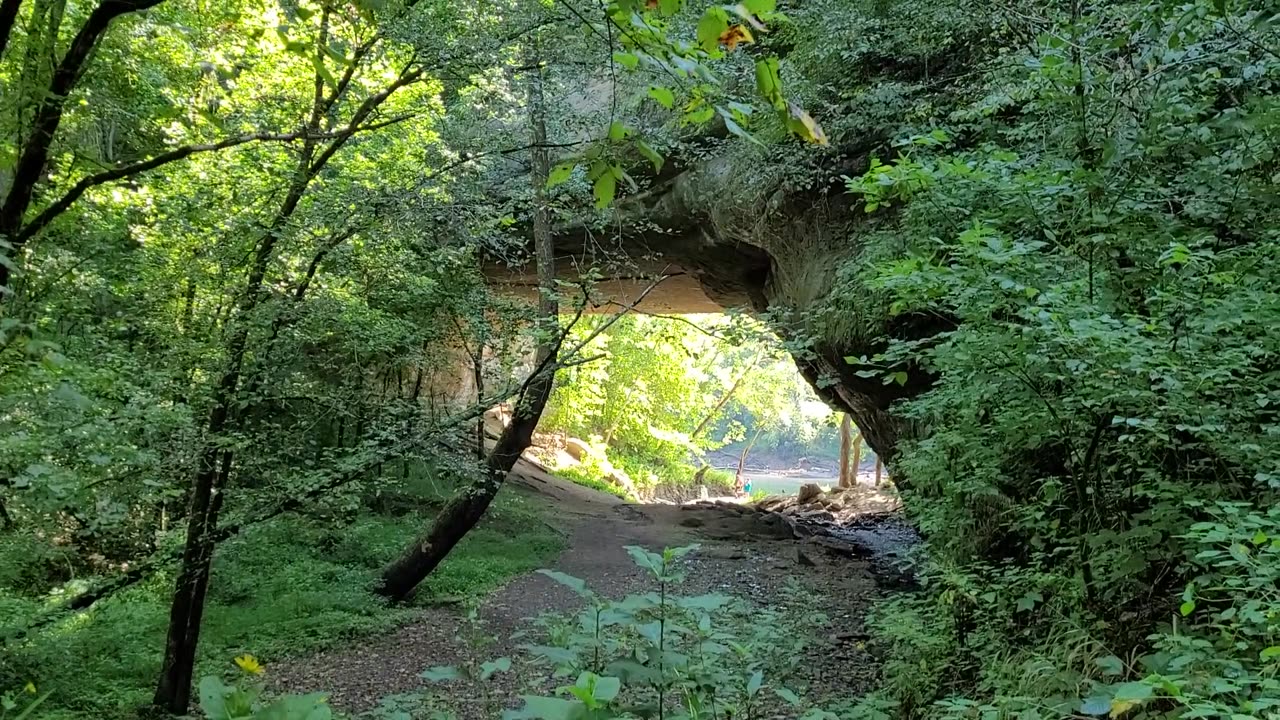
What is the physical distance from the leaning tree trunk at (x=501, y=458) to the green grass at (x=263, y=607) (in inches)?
14.3

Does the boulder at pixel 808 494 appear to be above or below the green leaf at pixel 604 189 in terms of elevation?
below

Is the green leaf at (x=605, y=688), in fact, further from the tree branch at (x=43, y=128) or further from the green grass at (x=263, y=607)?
the green grass at (x=263, y=607)

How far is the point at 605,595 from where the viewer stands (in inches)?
336

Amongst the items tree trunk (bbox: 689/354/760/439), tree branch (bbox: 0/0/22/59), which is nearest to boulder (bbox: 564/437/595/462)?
tree trunk (bbox: 689/354/760/439)

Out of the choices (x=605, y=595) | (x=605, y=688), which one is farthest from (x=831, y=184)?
(x=605, y=688)

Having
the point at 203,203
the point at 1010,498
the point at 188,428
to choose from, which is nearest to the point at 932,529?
the point at 1010,498

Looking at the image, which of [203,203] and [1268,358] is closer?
[1268,358]

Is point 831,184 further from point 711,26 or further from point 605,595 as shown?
point 711,26

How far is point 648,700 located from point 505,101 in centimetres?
534

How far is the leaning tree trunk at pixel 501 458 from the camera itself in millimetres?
7203

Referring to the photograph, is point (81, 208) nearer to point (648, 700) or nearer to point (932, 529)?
point (648, 700)

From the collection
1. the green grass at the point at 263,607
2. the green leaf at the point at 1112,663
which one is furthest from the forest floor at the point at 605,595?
the green leaf at the point at 1112,663

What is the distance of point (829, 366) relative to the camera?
900 cm

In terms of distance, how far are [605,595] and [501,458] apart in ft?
7.03
